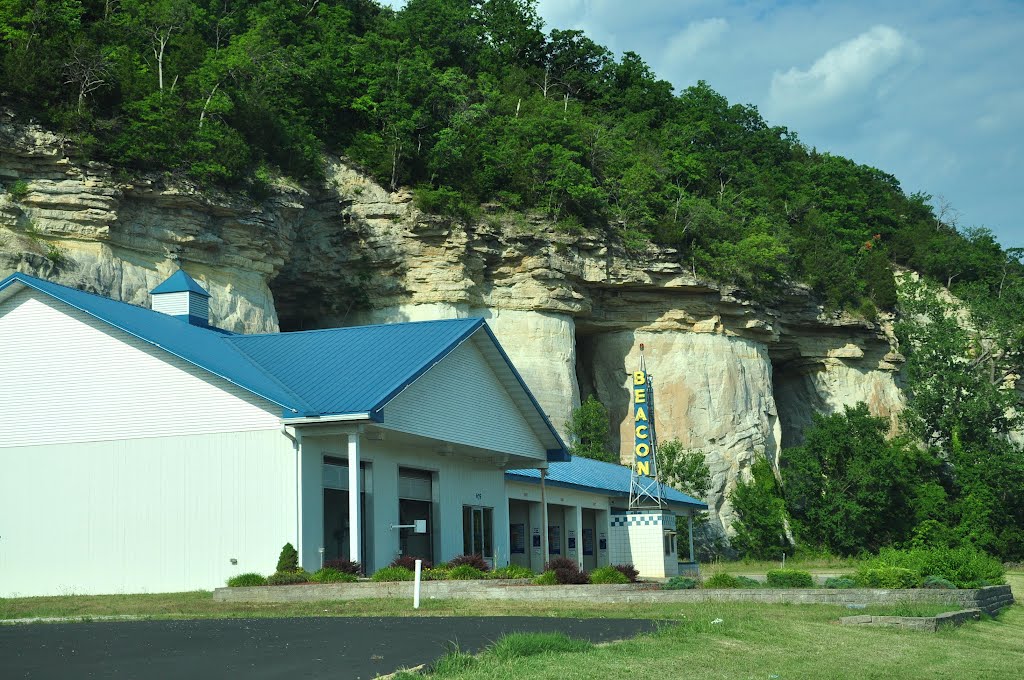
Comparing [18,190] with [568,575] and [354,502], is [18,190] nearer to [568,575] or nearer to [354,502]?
[354,502]

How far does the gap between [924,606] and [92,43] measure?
40.3 meters

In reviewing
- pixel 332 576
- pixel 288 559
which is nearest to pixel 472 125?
pixel 288 559

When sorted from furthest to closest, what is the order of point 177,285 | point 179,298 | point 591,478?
point 591,478, point 179,298, point 177,285

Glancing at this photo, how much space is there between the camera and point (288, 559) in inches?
1029

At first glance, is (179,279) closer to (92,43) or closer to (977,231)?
(92,43)

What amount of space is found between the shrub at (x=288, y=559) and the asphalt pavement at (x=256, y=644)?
7.35 meters

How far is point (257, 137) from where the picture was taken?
52250mm

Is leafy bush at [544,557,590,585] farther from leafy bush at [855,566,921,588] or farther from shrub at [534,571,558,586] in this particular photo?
leafy bush at [855,566,921,588]

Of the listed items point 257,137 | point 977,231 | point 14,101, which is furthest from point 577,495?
point 977,231

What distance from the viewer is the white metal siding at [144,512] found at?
27.1 m

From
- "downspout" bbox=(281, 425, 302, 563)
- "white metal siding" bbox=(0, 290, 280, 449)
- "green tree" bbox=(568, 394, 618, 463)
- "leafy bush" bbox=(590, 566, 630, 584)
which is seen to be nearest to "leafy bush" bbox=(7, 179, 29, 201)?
"white metal siding" bbox=(0, 290, 280, 449)

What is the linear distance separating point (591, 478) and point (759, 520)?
1781cm

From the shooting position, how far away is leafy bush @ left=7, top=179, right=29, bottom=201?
43000mm

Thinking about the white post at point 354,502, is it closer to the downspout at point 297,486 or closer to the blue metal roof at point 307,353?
the blue metal roof at point 307,353
